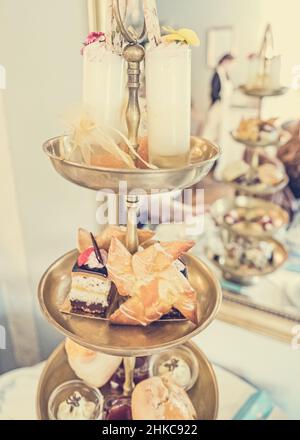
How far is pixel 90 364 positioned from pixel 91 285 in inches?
9.2

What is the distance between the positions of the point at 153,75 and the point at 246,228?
1031 millimetres

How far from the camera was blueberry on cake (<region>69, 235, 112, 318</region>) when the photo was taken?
25.4 inches

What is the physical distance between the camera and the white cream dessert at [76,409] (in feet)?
2.57

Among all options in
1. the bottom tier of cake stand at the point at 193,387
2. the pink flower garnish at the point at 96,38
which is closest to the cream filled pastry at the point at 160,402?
the bottom tier of cake stand at the point at 193,387

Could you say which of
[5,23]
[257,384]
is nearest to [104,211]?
[5,23]

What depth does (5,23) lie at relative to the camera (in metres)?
0.94

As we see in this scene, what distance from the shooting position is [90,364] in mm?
806

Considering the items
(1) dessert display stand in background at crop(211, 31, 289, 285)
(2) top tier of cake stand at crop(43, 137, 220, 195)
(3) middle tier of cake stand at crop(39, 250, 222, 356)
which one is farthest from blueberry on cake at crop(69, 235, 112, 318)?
(1) dessert display stand in background at crop(211, 31, 289, 285)

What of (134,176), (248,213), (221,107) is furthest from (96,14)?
(248,213)

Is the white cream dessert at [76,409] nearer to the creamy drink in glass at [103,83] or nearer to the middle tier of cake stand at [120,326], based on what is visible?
the middle tier of cake stand at [120,326]

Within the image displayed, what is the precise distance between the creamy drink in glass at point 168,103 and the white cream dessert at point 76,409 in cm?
48

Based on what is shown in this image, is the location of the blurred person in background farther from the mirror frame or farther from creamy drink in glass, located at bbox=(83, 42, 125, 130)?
creamy drink in glass, located at bbox=(83, 42, 125, 130)

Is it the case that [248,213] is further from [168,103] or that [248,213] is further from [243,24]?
[168,103]

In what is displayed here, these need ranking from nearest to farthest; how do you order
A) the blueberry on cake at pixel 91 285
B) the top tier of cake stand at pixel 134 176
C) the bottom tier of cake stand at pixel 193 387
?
1. the top tier of cake stand at pixel 134 176
2. the blueberry on cake at pixel 91 285
3. the bottom tier of cake stand at pixel 193 387
